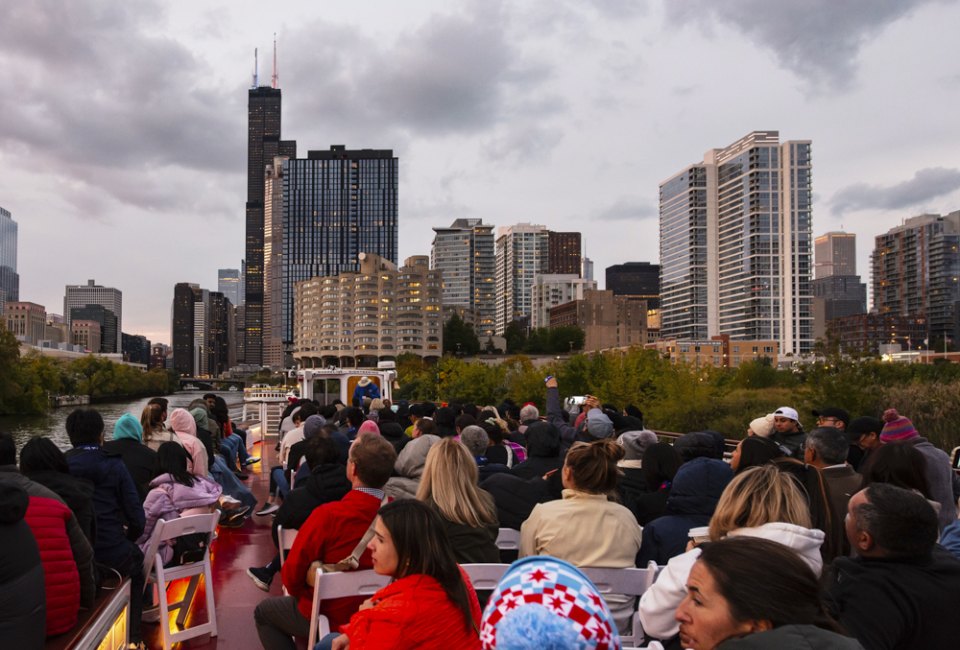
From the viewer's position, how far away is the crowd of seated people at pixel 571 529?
62.8 inches

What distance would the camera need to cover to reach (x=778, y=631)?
1481 mm

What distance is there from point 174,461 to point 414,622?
3.62 meters

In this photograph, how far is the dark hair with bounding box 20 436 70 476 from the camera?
12.3 ft

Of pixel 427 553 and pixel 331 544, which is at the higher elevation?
pixel 427 553

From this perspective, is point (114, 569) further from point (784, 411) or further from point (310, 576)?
point (784, 411)

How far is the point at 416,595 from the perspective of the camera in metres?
2.13

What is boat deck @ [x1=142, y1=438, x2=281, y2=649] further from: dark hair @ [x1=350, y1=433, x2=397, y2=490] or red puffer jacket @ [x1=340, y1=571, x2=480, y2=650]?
red puffer jacket @ [x1=340, y1=571, x2=480, y2=650]

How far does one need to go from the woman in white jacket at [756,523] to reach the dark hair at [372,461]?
159 centimetres

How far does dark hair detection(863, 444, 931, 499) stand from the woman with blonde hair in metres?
2.05

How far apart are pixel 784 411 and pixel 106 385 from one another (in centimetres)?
9477

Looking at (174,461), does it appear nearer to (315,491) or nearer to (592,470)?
(315,491)

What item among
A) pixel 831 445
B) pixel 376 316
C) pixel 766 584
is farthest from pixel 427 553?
pixel 376 316

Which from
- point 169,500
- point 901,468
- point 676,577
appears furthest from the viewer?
point 169,500

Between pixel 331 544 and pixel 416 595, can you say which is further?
pixel 331 544
